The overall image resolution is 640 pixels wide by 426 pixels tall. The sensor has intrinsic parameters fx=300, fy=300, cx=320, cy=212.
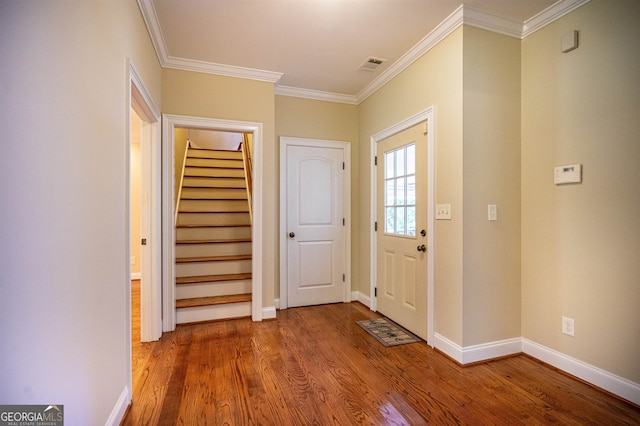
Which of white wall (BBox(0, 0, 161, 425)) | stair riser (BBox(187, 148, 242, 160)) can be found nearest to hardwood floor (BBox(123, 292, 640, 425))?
white wall (BBox(0, 0, 161, 425))

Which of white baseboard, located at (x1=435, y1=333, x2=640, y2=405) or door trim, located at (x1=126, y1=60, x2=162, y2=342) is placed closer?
white baseboard, located at (x1=435, y1=333, x2=640, y2=405)

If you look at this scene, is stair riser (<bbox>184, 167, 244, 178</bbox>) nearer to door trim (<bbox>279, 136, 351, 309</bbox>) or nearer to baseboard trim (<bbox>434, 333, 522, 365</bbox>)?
door trim (<bbox>279, 136, 351, 309</bbox>)

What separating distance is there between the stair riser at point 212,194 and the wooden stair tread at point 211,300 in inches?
65.9

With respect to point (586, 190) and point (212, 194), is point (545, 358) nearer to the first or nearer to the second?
point (586, 190)

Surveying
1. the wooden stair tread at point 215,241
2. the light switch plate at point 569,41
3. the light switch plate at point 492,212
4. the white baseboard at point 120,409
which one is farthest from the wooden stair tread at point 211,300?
the light switch plate at point 569,41

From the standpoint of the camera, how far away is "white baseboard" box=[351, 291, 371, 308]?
368 cm

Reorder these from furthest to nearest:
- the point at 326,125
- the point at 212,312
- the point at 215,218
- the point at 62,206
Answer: the point at 215,218, the point at 326,125, the point at 212,312, the point at 62,206

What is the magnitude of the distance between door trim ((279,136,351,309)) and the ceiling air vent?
976 mm

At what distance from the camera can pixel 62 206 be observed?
1.14m

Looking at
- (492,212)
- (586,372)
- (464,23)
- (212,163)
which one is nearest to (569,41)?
(464,23)

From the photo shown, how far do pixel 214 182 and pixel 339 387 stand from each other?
12.4 feet

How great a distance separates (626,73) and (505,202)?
3.40 ft

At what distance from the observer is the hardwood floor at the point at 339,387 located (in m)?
1.71

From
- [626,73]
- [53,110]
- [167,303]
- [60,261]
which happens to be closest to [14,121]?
[53,110]
